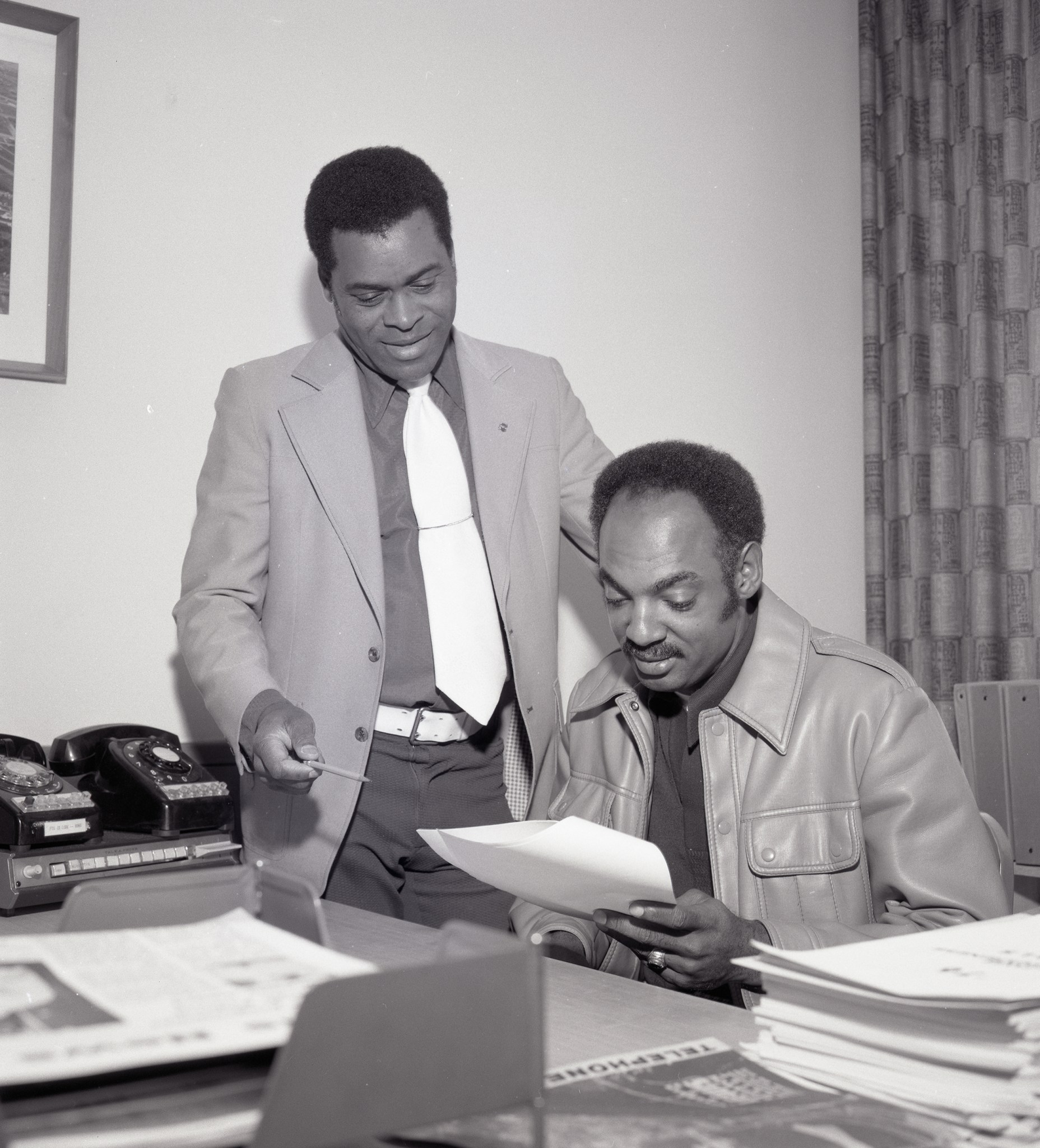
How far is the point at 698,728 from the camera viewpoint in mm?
1454

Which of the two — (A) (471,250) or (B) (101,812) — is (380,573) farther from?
(A) (471,250)

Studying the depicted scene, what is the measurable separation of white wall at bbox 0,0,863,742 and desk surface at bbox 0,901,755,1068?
1012 millimetres

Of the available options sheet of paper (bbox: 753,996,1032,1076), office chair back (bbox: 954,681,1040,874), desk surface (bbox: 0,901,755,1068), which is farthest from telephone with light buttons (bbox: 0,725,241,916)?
office chair back (bbox: 954,681,1040,874)

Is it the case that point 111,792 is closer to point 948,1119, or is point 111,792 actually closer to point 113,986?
point 113,986

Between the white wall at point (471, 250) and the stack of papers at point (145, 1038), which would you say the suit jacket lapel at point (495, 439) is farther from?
the stack of papers at point (145, 1038)

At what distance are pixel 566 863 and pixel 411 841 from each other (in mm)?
671

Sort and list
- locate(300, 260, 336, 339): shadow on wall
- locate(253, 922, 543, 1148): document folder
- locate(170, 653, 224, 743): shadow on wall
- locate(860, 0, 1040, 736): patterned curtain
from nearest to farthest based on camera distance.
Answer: locate(253, 922, 543, 1148): document folder
locate(170, 653, 224, 743): shadow on wall
locate(300, 260, 336, 339): shadow on wall
locate(860, 0, 1040, 736): patterned curtain

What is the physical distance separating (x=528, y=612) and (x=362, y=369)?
1.45 feet

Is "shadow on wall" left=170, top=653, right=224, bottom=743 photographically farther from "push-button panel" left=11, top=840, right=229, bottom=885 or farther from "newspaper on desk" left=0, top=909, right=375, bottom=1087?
"newspaper on desk" left=0, top=909, right=375, bottom=1087

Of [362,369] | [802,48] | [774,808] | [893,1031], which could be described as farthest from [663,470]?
[802,48]

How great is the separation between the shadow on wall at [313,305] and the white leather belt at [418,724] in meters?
0.85

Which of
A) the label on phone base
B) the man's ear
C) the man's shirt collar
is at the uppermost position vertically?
the man's shirt collar

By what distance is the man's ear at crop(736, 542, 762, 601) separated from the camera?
1464 mm

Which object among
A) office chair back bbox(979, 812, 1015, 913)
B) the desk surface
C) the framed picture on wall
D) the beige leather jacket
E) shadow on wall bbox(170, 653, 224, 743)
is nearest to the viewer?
the desk surface
